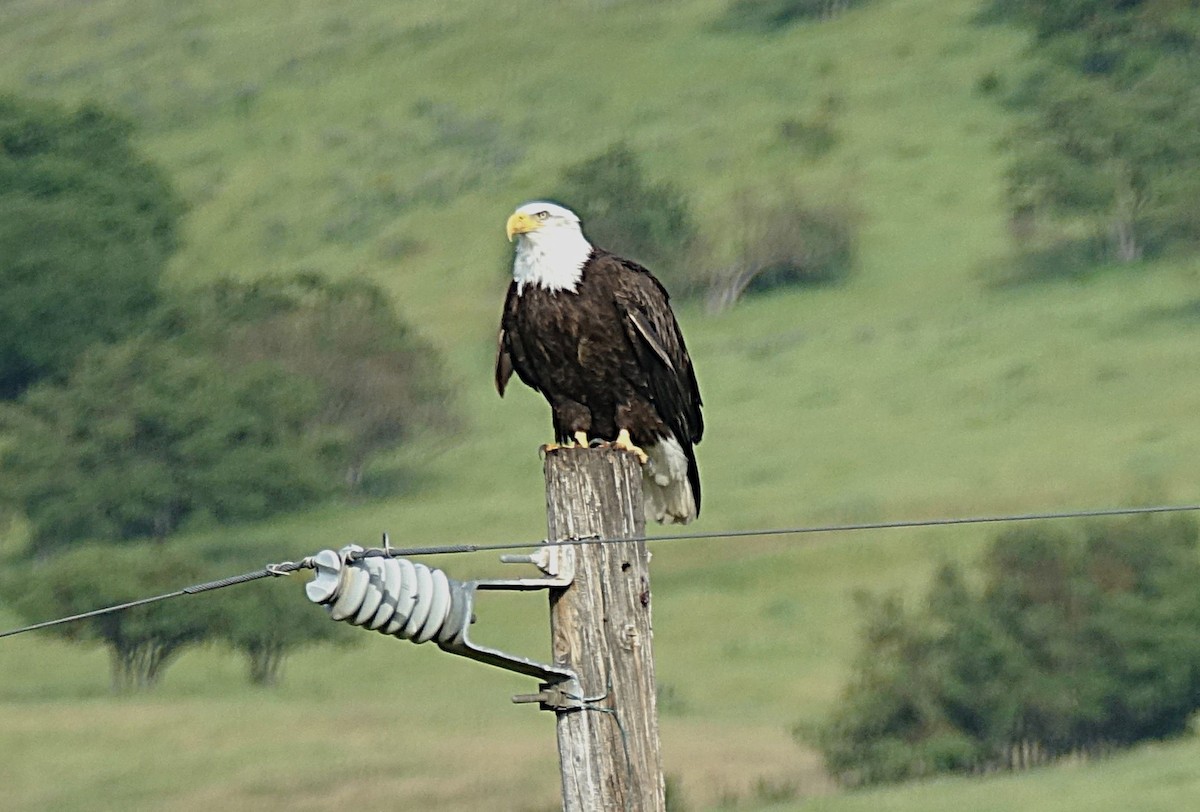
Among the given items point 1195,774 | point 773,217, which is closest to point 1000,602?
point 1195,774

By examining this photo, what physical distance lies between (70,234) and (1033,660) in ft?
185

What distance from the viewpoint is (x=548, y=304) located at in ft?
36.8

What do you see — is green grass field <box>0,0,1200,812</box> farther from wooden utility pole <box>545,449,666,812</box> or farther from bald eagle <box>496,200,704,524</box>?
wooden utility pole <box>545,449,666,812</box>

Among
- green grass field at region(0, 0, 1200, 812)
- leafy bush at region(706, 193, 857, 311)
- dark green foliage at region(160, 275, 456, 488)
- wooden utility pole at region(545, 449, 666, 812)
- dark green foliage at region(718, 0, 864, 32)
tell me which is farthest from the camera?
dark green foliage at region(718, 0, 864, 32)

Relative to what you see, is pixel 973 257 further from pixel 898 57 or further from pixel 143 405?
pixel 143 405

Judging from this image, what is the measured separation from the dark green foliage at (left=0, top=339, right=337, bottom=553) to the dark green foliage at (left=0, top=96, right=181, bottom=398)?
5195 mm

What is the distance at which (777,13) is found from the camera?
295 feet

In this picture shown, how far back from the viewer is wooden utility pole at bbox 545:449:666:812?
679cm

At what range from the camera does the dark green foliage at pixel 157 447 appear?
6988 centimetres

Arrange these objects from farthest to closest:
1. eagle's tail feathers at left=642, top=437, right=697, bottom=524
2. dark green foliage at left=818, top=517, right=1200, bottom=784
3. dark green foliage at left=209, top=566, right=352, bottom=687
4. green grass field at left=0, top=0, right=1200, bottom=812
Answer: dark green foliage at left=209, top=566, right=352, bottom=687
green grass field at left=0, top=0, right=1200, bottom=812
dark green foliage at left=818, top=517, right=1200, bottom=784
eagle's tail feathers at left=642, top=437, right=697, bottom=524

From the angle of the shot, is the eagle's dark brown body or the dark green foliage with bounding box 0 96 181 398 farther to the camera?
the dark green foliage with bounding box 0 96 181 398

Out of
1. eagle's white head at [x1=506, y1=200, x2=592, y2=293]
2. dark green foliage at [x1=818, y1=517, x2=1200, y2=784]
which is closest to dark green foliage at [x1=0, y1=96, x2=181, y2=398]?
dark green foliage at [x1=818, y1=517, x2=1200, y2=784]

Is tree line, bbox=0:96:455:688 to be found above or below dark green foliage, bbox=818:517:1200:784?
above

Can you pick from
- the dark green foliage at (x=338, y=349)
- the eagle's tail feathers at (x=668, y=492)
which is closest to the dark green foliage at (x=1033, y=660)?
the dark green foliage at (x=338, y=349)
